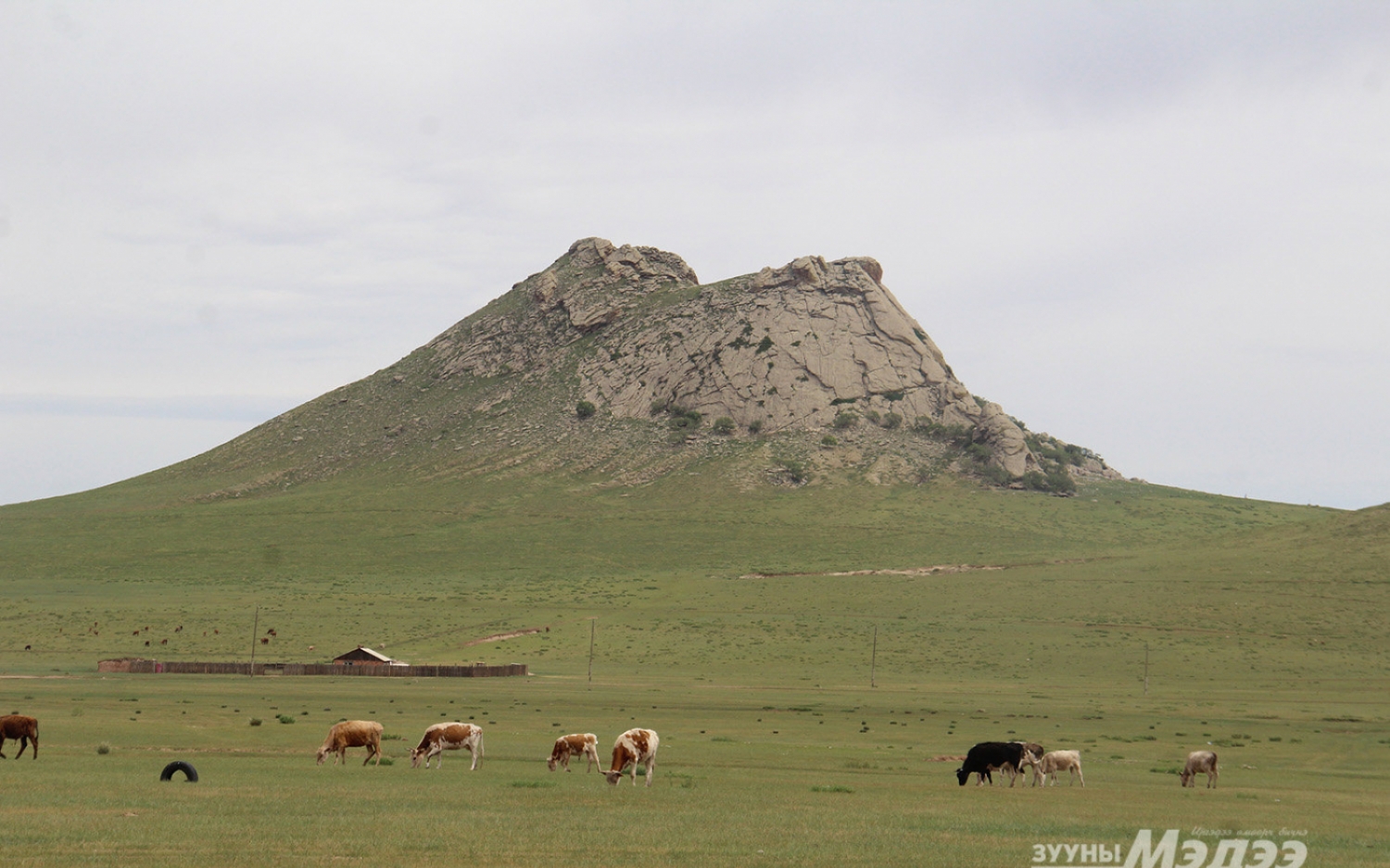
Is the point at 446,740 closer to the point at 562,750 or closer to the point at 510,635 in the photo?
the point at 562,750

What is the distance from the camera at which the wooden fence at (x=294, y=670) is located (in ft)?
255

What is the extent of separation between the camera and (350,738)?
1293 inches

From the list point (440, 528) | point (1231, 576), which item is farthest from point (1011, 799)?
point (440, 528)

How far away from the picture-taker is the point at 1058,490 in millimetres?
186250

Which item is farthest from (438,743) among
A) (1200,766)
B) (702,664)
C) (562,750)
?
(702,664)

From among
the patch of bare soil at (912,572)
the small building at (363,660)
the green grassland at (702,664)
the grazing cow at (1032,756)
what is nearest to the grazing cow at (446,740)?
the green grassland at (702,664)

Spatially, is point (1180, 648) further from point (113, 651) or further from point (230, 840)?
point (230, 840)

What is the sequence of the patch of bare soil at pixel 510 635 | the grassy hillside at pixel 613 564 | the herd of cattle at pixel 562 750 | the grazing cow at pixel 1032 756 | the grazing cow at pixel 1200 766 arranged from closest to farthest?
the herd of cattle at pixel 562 750
the grazing cow at pixel 1200 766
the grazing cow at pixel 1032 756
the patch of bare soil at pixel 510 635
the grassy hillside at pixel 613 564

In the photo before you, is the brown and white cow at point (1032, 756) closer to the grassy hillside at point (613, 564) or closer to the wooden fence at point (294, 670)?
the wooden fence at point (294, 670)

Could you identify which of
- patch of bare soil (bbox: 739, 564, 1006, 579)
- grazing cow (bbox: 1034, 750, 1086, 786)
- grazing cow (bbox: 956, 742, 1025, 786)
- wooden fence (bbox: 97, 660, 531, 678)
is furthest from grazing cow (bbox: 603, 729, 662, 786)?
patch of bare soil (bbox: 739, 564, 1006, 579)

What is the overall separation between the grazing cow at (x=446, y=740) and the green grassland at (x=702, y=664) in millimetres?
1099

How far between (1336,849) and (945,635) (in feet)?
262

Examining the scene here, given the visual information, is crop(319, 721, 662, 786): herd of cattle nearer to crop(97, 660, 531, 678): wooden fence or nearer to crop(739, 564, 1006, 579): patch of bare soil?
crop(97, 660, 531, 678): wooden fence

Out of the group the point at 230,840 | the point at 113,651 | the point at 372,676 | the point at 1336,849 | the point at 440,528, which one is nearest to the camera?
the point at 230,840
